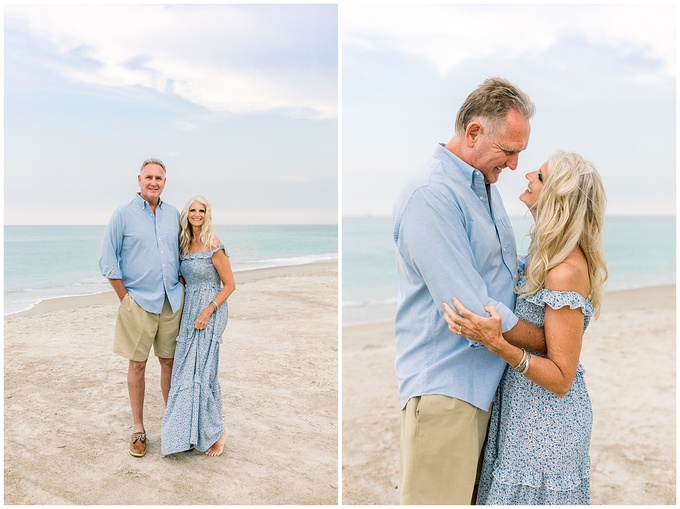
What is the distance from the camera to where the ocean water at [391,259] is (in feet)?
47.1

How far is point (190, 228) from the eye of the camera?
3609 mm

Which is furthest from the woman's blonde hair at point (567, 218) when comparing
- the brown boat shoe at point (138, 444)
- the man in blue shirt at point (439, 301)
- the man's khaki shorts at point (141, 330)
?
the brown boat shoe at point (138, 444)

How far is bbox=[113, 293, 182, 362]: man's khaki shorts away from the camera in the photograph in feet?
11.8

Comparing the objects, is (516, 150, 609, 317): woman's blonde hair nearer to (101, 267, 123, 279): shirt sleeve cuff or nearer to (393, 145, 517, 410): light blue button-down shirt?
(393, 145, 517, 410): light blue button-down shirt

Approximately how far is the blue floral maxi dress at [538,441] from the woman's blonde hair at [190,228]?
209 centimetres

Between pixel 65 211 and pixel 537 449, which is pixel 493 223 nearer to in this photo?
pixel 537 449

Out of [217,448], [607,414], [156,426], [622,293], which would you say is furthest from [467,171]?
[622,293]

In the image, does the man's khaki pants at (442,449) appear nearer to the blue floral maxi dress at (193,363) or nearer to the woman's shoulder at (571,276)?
the woman's shoulder at (571,276)

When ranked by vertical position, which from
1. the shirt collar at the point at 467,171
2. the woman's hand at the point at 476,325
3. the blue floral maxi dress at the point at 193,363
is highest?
the shirt collar at the point at 467,171

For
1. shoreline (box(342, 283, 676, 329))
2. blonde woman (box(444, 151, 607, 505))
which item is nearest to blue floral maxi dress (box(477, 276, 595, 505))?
blonde woman (box(444, 151, 607, 505))

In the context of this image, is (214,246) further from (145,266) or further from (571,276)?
(571,276)

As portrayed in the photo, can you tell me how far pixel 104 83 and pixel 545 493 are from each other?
21503 millimetres

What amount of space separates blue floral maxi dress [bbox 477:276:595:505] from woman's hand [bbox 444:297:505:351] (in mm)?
222

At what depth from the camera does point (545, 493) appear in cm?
197
